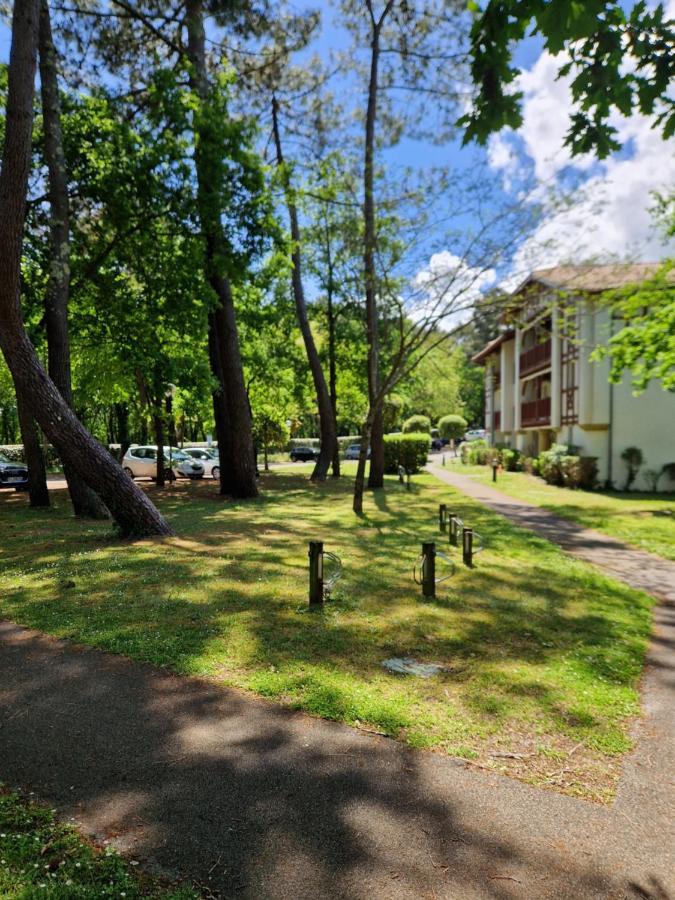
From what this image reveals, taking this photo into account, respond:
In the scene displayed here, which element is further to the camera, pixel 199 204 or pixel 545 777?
pixel 199 204

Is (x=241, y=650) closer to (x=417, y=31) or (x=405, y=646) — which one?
(x=405, y=646)

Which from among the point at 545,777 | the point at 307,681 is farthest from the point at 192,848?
the point at 545,777

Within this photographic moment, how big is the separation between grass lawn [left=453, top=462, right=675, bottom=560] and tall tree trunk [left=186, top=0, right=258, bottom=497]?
948cm

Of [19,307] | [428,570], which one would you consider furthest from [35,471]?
[428,570]

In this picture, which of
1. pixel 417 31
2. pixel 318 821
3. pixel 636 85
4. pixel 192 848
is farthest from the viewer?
pixel 417 31

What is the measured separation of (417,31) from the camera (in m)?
14.1

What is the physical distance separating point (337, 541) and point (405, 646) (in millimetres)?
5041

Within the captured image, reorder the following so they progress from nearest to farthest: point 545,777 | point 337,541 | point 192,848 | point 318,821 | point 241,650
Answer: point 192,848
point 318,821
point 545,777
point 241,650
point 337,541

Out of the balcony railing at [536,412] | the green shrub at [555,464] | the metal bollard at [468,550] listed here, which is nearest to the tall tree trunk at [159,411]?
the metal bollard at [468,550]

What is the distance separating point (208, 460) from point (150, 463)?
3.18 meters

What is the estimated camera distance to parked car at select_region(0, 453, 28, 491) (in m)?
21.8

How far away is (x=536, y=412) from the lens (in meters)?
27.4

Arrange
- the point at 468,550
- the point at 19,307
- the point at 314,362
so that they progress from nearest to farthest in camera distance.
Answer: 1. the point at 19,307
2. the point at 468,550
3. the point at 314,362

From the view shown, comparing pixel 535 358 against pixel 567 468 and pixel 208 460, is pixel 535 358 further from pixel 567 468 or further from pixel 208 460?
pixel 208 460
